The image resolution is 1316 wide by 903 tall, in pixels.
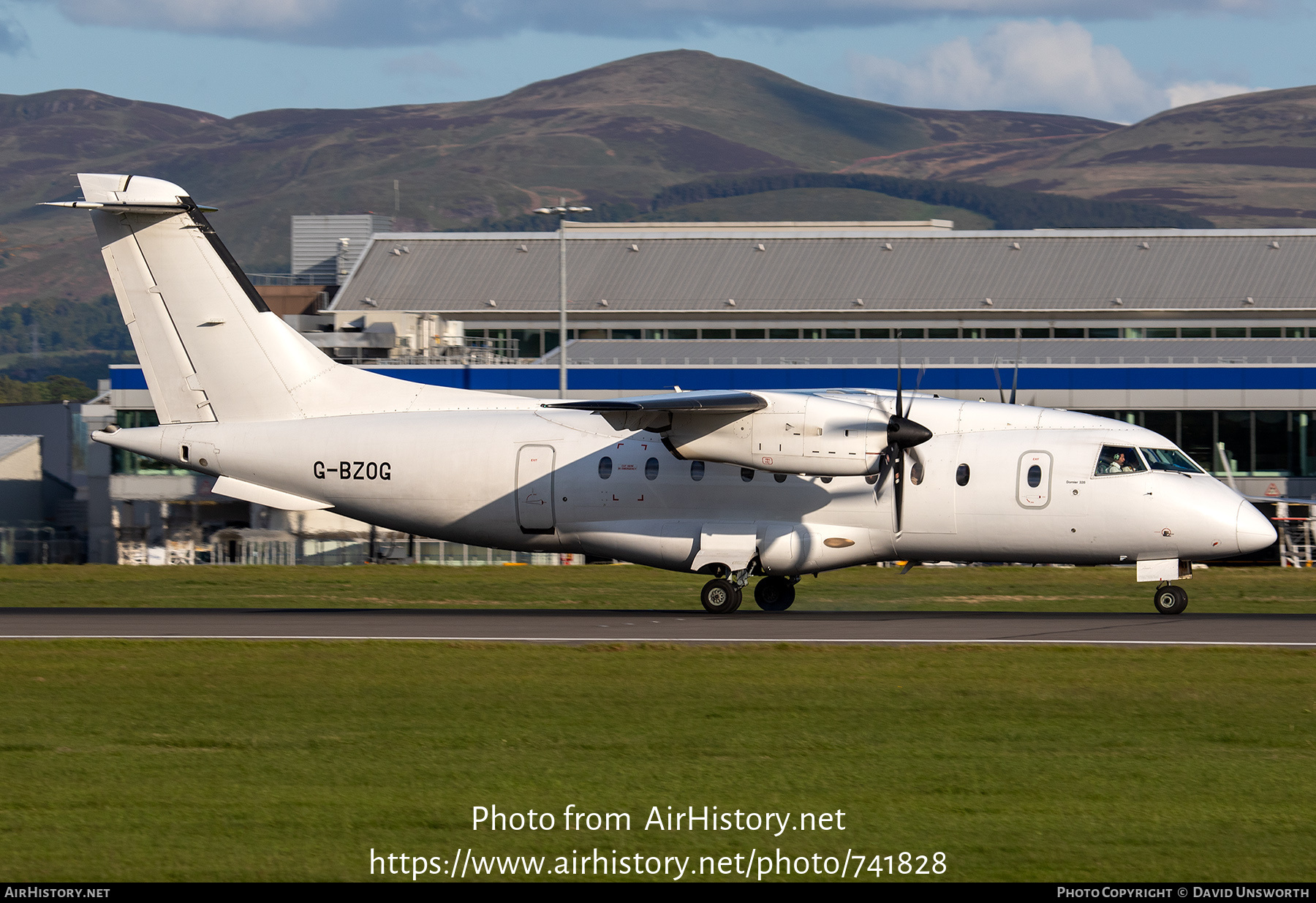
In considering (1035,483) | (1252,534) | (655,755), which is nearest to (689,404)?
(1035,483)

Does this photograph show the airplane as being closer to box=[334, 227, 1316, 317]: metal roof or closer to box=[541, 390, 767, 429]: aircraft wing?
box=[541, 390, 767, 429]: aircraft wing

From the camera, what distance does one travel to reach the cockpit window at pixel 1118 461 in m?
25.5

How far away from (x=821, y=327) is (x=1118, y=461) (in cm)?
5133

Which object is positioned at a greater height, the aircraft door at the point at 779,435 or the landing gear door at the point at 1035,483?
the aircraft door at the point at 779,435

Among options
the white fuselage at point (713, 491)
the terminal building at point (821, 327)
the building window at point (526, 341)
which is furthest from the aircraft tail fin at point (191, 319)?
the building window at point (526, 341)

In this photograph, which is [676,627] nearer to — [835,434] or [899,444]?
[835,434]

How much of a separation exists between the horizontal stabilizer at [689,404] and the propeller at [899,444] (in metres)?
2.35

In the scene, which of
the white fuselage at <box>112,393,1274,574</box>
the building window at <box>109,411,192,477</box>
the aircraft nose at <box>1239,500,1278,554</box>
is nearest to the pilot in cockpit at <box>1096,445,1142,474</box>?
the white fuselage at <box>112,393,1274,574</box>

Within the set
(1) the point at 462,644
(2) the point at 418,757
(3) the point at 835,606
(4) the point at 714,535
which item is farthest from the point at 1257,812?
(3) the point at 835,606

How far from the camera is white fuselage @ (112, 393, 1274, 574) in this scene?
25.4 metres

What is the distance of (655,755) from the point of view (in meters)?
14.1

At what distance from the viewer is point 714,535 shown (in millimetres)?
26891

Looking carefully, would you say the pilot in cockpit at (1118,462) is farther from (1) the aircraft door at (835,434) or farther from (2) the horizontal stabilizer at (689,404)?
(2) the horizontal stabilizer at (689,404)

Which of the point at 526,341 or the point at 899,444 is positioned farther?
the point at 526,341
